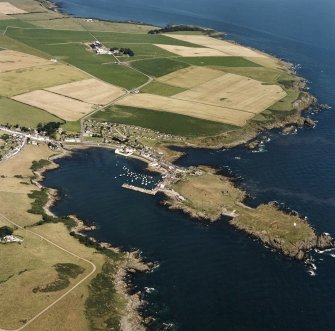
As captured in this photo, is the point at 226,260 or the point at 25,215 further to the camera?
the point at 25,215

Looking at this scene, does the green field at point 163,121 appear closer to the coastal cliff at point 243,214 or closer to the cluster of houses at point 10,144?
the cluster of houses at point 10,144

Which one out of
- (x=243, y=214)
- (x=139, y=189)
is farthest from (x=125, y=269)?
(x=243, y=214)

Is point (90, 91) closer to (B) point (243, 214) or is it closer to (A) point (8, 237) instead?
(B) point (243, 214)

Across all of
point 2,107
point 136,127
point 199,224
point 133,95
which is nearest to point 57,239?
point 199,224

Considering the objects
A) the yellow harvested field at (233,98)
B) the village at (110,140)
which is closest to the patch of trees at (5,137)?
the village at (110,140)

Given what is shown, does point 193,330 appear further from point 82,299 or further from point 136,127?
point 136,127

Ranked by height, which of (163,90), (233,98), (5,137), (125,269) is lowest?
Result: (125,269)

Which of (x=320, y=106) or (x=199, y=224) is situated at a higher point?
(x=320, y=106)
